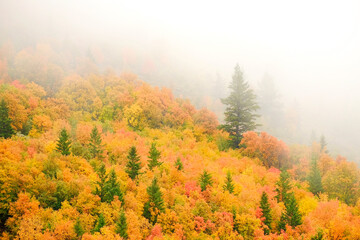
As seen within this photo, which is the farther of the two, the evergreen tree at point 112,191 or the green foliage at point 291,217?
the green foliage at point 291,217

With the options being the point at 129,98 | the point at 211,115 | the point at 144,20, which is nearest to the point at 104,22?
the point at 144,20

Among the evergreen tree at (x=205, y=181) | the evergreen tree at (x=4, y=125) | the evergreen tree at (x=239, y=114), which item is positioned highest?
the evergreen tree at (x=239, y=114)

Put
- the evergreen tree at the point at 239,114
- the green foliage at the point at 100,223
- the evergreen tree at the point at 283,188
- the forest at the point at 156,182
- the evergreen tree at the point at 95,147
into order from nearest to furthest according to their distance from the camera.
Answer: the green foliage at the point at 100,223
the forest at the point at 156,182
the evergreen tree at the point at 283,188
the evergreen tree at the point at 95,147
the evergreen tree at the point at 239,114

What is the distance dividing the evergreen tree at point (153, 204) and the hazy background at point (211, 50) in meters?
55.7

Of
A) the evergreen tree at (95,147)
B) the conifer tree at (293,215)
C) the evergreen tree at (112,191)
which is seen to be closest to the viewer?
the evergreen tree at (112,191)

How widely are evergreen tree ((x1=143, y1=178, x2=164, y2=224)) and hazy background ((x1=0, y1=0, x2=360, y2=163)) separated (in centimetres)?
5567

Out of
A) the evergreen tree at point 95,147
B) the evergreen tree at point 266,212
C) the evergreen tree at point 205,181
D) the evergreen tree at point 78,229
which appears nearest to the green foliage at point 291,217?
the evergreen tree at point 266,212

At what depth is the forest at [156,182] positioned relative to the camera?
14453 mm

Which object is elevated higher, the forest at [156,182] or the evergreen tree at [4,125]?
the evergreen tree at [4,125]

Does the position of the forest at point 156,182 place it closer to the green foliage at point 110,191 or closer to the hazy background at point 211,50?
the green foliage at point 110,191

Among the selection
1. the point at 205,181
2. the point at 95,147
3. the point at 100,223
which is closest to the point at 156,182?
the point at 100,223

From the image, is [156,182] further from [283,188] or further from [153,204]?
[283,188]

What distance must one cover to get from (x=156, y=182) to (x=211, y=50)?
428 feet

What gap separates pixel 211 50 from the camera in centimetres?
13650
